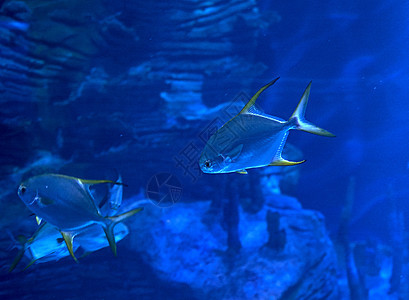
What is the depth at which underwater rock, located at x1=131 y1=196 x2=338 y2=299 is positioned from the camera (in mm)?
6031

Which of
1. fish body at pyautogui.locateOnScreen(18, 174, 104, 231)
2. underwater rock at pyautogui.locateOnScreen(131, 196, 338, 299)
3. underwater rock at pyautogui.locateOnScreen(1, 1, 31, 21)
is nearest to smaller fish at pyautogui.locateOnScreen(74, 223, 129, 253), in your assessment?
fish body at pyautogui.locateOnScreen(18, 174, 104, 231)

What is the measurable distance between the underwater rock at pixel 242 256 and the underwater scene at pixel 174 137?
35 millimetres

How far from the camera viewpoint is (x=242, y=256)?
690 centimetres

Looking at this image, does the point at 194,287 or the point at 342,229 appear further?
the point at 342,229

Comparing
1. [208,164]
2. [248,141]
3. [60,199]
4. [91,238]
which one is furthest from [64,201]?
[91,238]

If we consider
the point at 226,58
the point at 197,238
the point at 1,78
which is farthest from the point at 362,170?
the point at 1,78

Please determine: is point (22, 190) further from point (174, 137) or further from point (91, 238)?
point (174, 137)

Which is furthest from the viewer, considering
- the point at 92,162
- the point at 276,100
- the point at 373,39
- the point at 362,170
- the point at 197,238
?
the point at 362,170

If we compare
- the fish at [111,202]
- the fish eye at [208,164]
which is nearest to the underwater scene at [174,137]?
the fish at [111,202]

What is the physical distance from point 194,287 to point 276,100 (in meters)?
10.1

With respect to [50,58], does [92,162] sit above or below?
below

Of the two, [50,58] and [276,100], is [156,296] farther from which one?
[276,100]

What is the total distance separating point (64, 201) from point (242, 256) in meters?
5.86

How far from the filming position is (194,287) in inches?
245
